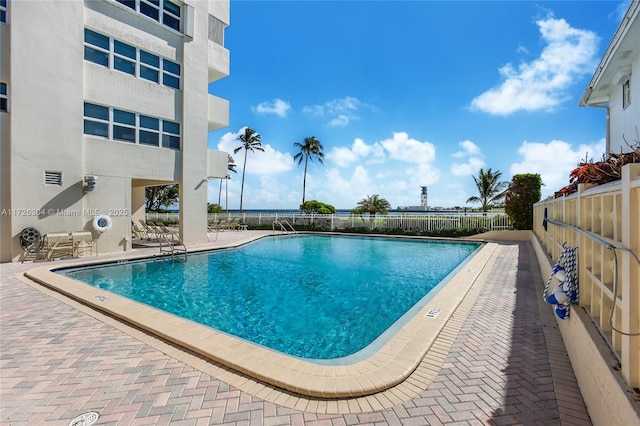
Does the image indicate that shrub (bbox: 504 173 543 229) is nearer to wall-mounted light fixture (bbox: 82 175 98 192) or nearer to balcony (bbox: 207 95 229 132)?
balcony (bbox: 207 95 229 132)

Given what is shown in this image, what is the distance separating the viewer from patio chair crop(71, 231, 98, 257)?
10022 mm

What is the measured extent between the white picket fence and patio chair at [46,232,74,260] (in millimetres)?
13824

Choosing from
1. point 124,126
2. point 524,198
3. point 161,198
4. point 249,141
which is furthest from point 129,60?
point 161,198

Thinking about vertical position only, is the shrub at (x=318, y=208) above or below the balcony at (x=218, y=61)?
below

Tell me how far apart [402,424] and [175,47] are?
15.2 meters

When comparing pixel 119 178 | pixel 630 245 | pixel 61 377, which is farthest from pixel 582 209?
pixel 119 178

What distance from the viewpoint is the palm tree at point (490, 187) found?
26672 mm

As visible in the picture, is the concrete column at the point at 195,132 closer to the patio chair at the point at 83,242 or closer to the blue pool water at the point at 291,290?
the blue pool water at the point at 291,290

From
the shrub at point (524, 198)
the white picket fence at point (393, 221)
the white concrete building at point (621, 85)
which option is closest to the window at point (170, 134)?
the white picket fence at point (393, 221)

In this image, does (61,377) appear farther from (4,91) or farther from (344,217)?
(344,217)

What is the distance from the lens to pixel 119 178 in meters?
11.3

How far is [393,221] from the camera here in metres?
19.9

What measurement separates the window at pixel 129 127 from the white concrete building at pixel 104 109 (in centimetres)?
4

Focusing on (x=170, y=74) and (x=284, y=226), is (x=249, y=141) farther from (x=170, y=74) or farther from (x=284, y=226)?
(x=170, y=74)
